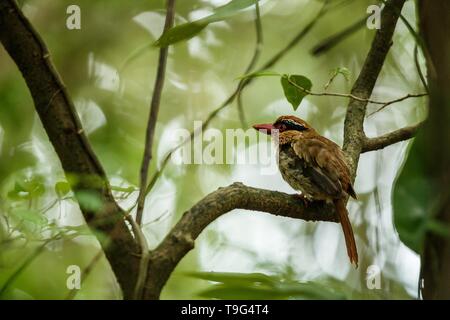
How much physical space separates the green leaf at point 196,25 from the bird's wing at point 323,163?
854 mm

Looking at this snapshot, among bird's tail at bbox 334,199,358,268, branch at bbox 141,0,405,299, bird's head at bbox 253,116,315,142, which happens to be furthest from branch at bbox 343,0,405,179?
bird's head at bbox 253,116,315,142

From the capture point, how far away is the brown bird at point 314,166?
8.32ft

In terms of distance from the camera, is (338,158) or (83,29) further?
(83,29)

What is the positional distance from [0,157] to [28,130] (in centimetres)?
52

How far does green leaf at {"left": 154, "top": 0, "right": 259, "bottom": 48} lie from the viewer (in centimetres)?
186

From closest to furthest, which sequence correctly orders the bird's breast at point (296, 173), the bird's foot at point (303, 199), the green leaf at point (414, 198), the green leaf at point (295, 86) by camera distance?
the green leaf at point (414, 198) → the green leaf at point (295, 86) → the bird's foot at point (303, 199) → the bird's breast at point (296, 173)

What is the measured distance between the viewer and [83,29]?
4.27 meters

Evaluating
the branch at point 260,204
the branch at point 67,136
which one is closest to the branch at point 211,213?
the branch at point 260,204

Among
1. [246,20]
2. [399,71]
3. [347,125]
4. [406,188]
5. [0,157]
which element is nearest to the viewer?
[406,188]

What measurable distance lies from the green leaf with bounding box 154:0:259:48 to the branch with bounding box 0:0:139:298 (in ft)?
1.14

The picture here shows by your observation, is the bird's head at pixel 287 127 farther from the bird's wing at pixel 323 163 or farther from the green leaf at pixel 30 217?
the green leaf at pixel 30 217

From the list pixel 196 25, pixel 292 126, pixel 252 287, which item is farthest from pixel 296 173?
pixel 252 287

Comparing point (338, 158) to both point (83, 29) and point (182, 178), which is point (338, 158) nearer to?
point (182, 178)

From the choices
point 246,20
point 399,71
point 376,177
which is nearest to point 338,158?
point 376,177
